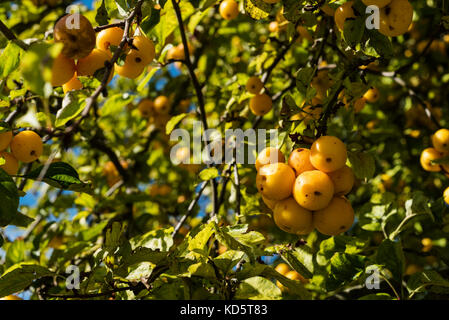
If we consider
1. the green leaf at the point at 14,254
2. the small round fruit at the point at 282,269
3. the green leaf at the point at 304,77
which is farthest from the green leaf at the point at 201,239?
the green leaf at the point at 14,254

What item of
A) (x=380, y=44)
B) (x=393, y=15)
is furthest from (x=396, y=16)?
(x=380, y=44)

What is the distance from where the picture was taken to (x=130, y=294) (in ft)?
5.72

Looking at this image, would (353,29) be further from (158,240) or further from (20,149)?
(20,149)

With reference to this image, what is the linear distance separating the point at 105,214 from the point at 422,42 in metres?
3.48

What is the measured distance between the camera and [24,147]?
5.88 feet

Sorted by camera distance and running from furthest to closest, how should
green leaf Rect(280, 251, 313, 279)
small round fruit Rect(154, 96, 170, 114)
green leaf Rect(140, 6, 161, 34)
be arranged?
small round fruit Rect(154, 96, 170, 114)
green leaf Rect(140, 6, 161, 34)
green leaf Rect(280, 251, 313, 279)

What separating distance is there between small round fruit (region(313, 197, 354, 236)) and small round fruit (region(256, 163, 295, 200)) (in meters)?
0.15

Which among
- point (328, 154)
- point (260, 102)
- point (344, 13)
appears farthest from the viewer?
point (260, 102)

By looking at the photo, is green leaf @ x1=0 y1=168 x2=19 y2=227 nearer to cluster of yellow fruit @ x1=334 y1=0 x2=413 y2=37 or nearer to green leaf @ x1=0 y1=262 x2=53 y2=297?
green leaf @ x1=0 y1=262 x2=53 y2=297

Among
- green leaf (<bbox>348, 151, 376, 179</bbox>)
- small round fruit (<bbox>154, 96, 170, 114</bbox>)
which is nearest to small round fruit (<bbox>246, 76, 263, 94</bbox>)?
green leaf (<bbox>348, 151, 376, 179</bbox>)

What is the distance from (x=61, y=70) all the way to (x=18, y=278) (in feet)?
2.85

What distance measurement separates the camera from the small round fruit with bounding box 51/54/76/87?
1.35 m
